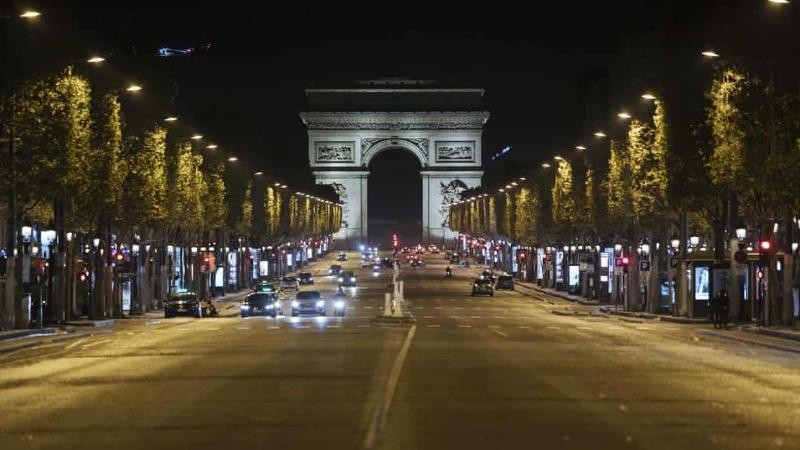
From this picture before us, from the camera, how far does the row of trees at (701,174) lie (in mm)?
46812

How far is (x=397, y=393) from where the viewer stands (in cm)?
2312

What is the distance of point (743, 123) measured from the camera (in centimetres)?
4847

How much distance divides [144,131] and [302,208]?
101 meters

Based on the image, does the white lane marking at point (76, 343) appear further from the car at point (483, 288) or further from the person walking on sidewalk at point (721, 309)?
the car at point (483, 288)

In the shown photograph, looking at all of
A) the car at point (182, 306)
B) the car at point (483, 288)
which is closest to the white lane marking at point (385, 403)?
the car at point (182, 306)

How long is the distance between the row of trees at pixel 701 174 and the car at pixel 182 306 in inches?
842

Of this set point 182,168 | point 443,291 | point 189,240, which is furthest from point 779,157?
point 443,291

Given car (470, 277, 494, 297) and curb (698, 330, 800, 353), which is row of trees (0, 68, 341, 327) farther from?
curb (698, 330, 800, 353)

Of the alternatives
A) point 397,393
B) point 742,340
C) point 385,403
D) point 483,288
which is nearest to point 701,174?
point 742,340

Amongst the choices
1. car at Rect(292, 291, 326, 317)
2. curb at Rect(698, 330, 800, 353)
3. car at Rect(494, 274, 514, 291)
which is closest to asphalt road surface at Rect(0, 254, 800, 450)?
curb at Rect(698, 330, 800, 353)

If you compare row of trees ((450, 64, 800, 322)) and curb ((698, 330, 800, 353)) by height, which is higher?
row of trees ((450, 64, 800, 322))

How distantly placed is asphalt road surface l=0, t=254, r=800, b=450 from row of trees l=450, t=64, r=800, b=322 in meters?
6.44

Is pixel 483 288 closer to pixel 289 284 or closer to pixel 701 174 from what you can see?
pixel 289 284

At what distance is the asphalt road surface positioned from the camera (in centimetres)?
1748
